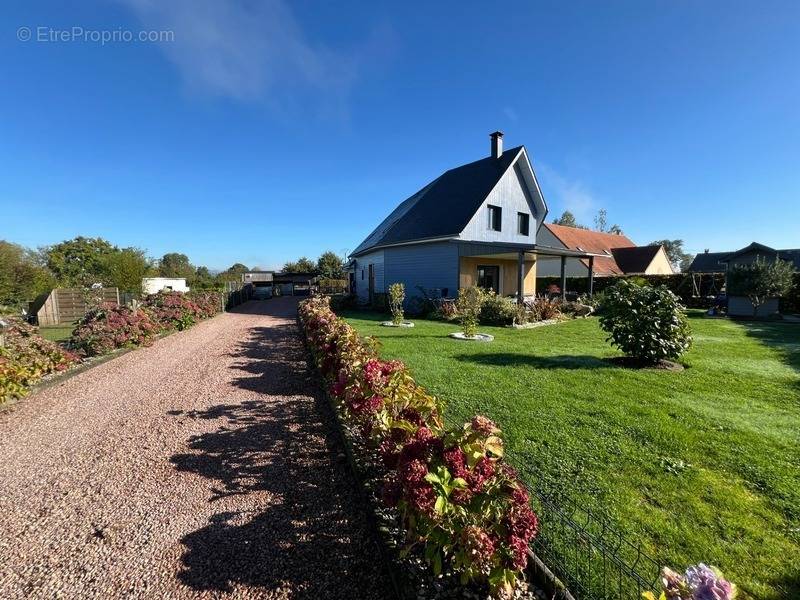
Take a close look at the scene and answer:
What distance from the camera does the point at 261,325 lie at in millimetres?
13672

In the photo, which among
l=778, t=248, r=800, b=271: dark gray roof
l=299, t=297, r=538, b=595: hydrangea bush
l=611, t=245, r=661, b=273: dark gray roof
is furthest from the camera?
l=611, t=245, r=661, b=273: dark gray roof

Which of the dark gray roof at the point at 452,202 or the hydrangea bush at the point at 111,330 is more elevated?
the dark gray roof at the point at 452,202

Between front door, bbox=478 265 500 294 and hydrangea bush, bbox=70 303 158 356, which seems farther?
front door, bbox=478 265 500 294

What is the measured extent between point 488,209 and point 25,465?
18.2 metres

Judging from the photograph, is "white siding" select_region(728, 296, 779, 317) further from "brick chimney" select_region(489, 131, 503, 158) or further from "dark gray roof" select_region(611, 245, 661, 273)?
"dark gray roof" select_region(611, 245, 661, 273)

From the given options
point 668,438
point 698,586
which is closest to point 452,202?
point 668,438

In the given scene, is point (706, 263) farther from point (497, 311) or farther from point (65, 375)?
point (65, 375)

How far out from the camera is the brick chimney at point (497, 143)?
19906mm

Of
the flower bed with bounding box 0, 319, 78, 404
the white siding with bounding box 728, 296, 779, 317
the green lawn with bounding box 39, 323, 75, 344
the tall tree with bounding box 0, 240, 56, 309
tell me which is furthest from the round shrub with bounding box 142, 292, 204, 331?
the white siding with bounding box 728, 296, 779, 317

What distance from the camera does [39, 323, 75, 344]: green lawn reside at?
36.2 ft

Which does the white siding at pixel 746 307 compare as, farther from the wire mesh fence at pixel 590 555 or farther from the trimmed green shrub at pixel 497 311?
the wire mesh fence at pixel 590 555

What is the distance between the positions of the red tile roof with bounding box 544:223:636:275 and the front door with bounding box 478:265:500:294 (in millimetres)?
12112

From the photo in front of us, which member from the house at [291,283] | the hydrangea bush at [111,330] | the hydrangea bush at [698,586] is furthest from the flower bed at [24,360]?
the house at [291,283]

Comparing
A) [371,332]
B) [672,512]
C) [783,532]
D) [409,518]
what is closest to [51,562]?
[409,518]
